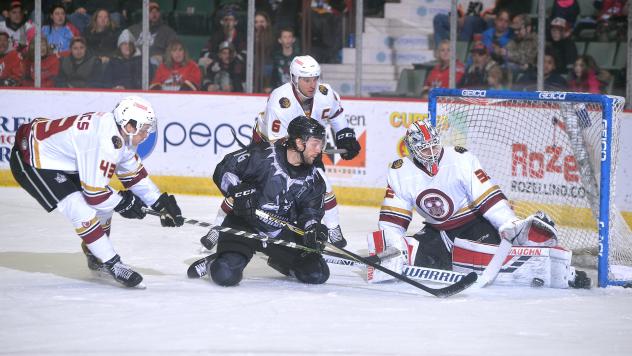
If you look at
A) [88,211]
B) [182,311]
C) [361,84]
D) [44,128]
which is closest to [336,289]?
[182,311]

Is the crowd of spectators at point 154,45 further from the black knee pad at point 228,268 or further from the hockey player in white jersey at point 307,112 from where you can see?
the black knee pad at point 228,268

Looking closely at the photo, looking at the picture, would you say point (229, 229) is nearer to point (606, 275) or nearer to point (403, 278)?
point (403, 278)

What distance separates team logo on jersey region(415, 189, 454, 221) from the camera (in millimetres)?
4918

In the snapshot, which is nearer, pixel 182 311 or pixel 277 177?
pixel 182 311

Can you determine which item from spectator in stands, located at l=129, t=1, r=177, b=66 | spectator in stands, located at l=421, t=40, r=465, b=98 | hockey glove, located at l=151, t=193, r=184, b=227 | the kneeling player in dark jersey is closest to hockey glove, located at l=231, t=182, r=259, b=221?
the kneeling player in dark jersey

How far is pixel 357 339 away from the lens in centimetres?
382

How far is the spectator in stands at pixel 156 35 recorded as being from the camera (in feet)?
25.7

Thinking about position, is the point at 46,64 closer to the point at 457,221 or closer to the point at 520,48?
the point at 520,48

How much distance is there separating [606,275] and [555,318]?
28.9 inches

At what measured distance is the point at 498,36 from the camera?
731 centimetres

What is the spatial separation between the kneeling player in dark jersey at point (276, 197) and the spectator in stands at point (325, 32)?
295cm

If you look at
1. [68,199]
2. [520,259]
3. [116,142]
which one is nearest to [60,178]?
[68,199]

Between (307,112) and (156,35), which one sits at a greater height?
(156,35)

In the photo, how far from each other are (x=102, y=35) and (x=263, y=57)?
1.25 metres
